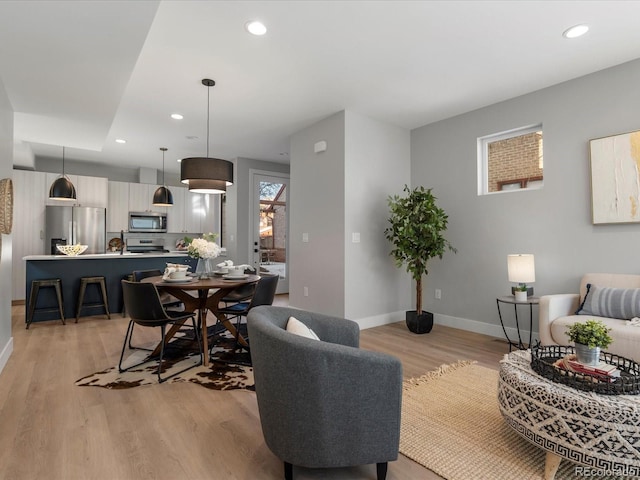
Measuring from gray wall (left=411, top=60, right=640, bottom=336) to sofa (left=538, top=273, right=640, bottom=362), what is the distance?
24 cm

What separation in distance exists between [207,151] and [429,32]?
4.33m

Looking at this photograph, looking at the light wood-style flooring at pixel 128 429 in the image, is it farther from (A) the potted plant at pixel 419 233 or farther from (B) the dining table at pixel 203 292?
(A) the potted plant at pixel 419 233

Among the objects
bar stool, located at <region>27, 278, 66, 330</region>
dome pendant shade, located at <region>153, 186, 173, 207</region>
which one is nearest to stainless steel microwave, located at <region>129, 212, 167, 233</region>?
dome pendant shade, located at <region>153, 186, 173, 207</region>

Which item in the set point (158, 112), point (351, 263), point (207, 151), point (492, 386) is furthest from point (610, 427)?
point (207, 151)

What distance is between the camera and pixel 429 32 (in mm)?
2729

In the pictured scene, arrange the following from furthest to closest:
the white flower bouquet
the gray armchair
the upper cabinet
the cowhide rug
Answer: the upper cabinet, the white flower bouquet, the cowhide rug, the gray armchair

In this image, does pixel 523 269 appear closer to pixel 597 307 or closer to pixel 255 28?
pixel 597 307

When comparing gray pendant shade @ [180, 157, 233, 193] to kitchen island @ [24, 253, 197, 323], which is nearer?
gray pendant shade @ [180, 157, 233, 193]

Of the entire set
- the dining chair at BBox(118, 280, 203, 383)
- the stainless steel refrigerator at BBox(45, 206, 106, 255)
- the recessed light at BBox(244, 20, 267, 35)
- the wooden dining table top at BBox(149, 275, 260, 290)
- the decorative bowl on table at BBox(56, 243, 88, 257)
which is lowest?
the dining chair at BBox(118, 280, 203, 383)

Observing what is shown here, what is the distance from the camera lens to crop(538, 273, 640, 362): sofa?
9.10ft

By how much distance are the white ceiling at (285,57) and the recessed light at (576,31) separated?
0.05 m

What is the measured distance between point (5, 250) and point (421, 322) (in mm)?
4289

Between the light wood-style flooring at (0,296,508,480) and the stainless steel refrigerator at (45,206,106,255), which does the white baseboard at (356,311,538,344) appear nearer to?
the light wood-style flooring at (0,296,508,480)

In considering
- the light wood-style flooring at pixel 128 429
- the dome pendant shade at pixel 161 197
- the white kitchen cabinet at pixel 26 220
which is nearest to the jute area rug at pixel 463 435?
the light wood-style flooring at pixel 128 429
